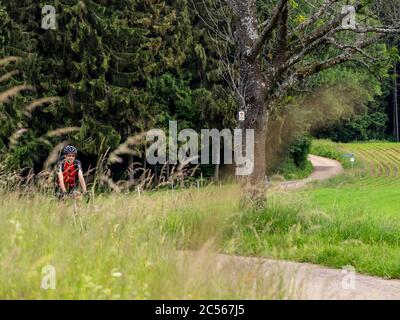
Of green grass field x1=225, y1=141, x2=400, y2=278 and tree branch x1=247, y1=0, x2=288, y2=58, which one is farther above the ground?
tree branch x1=247, y1=0, x2=288, y2=58

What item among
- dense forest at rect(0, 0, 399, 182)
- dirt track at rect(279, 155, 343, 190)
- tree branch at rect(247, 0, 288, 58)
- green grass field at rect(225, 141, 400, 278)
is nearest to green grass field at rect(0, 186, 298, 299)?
green grass field at rect(225, 141, 400, 278)

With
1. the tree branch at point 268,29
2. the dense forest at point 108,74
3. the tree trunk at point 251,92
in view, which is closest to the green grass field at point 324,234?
the tree trunk at point 251,92

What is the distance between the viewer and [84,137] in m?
30.4

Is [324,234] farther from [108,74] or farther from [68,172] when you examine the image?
[108,74]

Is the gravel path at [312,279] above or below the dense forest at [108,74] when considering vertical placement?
below

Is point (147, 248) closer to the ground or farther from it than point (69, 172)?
closer to the ground

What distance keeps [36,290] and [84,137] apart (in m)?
27.0

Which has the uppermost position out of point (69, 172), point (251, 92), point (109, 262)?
point (251, 92)

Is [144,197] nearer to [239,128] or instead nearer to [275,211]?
[275,211]

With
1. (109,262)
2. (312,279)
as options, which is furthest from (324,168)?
(109,262)

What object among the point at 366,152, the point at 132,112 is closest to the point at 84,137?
the point at 132,112

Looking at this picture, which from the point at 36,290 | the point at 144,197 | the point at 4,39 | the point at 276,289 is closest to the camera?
the point at 36,290

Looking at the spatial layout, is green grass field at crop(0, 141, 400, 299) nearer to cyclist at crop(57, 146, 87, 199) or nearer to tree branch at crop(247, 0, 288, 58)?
cyclist at crop(57, 146, 87, 199)

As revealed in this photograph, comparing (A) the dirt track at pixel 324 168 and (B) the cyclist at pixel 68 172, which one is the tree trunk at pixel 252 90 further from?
(A) the dirt track at pixel 324 168
